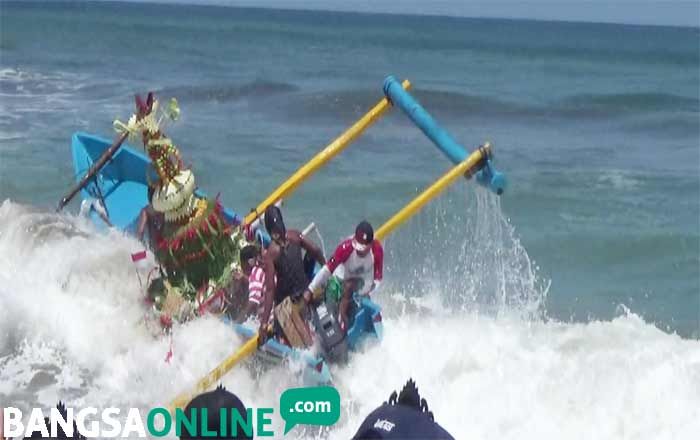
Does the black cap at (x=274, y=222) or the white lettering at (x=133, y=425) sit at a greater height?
the black cap at (x=274, y=222)

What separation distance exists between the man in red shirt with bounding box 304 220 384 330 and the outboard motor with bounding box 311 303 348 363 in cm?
8

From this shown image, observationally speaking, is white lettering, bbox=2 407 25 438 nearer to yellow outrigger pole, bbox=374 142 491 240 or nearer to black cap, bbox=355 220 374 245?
black cap, bbox=355 220 374 245

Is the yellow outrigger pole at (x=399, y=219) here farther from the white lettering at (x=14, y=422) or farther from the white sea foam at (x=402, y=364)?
the white lettering at (x=14, y=422)

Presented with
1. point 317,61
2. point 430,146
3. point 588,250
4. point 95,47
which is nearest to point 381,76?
point 317,61

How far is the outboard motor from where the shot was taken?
798 centimetres

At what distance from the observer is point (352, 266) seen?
8.07m

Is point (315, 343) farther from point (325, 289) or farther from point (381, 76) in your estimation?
point (381, 76)

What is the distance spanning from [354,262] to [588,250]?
20.6ft

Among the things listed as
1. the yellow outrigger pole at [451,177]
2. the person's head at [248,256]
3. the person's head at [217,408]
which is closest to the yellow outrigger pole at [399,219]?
the yellow outrigger pole at [451,177]

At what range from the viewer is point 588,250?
Answer: 13.6 metres

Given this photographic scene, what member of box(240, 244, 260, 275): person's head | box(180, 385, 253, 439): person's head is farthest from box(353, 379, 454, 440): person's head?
box(240, 244, 260, 275): person's head

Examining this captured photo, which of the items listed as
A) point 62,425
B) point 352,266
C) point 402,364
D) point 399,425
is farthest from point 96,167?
point 399,425

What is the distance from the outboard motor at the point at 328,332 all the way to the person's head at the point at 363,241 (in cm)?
50

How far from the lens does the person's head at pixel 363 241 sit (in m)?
8.01
